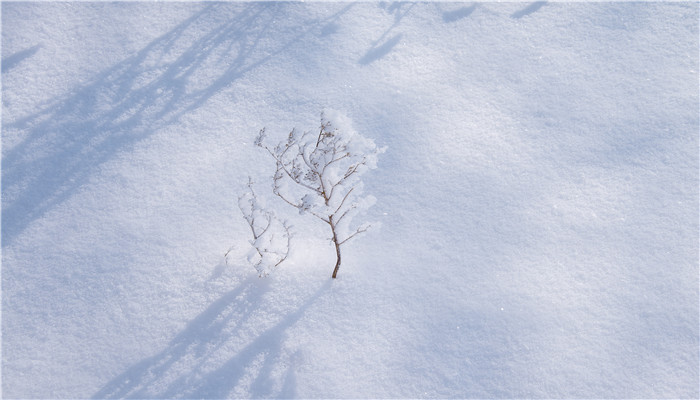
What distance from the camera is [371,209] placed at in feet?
17.7

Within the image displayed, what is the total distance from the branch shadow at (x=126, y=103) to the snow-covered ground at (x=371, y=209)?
3 cm

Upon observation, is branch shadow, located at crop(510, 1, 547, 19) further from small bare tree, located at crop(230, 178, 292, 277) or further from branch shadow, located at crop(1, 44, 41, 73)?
branch shadow, located at crop(1, 44, 41, 73)

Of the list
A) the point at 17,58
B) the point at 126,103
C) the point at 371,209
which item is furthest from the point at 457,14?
the point at 17,58

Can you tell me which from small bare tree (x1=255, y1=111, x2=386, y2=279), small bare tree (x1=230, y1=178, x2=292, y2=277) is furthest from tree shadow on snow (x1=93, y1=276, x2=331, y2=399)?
small bare tree (x1=255, y1=111, x2=386, y2=279)

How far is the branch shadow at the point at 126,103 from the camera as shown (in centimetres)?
559

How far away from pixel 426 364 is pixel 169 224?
10.1ft

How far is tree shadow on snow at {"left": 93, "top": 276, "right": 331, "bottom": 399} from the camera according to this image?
163 inches

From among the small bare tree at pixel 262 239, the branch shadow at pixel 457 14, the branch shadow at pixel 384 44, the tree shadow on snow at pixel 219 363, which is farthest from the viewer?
the branch shadow at pixel 457 14

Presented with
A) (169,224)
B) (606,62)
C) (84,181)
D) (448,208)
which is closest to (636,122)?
(606,62)

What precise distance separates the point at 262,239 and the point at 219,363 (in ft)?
4.07

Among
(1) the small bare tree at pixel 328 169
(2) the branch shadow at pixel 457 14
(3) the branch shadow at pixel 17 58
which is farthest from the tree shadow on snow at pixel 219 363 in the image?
(2) the branch shadow at pixel 457 14

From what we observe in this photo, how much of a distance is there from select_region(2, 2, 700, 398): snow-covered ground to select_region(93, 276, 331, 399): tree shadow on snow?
2cm

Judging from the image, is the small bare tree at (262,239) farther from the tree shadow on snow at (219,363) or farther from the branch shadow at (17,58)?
the branch shadow at (17,58)

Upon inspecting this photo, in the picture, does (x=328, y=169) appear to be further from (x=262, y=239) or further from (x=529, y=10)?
(x=529, y=10)
